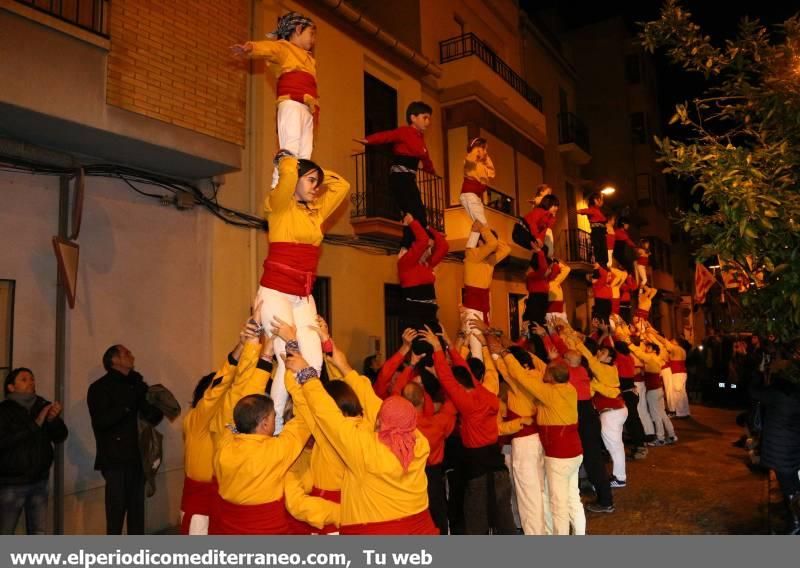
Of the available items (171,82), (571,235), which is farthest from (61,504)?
(571,235)

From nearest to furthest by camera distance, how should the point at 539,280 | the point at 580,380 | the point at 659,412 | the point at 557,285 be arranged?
the point at 580,380 < the point at 539,280 < the point at 557,285 < the point at 659,412

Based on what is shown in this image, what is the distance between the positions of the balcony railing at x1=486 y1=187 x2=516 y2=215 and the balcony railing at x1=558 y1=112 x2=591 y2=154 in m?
4.72

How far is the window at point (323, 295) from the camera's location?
9609 mm

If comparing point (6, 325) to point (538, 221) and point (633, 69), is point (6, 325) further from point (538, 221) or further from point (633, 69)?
point (633, 69)

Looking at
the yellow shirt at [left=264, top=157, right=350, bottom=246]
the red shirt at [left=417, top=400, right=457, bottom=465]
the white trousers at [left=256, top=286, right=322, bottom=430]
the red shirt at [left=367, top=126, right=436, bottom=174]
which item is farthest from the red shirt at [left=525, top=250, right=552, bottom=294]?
the white trousers at [left=256, top=286, right=322, bottom=430]

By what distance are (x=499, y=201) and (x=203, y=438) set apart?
456 inches

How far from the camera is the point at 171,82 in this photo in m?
6.82

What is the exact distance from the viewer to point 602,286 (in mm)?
11297

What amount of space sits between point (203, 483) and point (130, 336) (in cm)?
324

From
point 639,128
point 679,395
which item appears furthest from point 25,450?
point 639,128

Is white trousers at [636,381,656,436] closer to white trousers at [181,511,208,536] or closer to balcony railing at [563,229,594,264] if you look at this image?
balcony railing at [563,229,594,264]

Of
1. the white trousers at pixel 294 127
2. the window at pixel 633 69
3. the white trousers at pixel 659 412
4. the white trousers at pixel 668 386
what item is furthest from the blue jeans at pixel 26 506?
the window at pixel 633 69

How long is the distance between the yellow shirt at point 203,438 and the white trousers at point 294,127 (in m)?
1.62

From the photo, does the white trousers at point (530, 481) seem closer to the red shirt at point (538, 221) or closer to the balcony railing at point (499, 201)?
the red shirt at point (538, 221)
